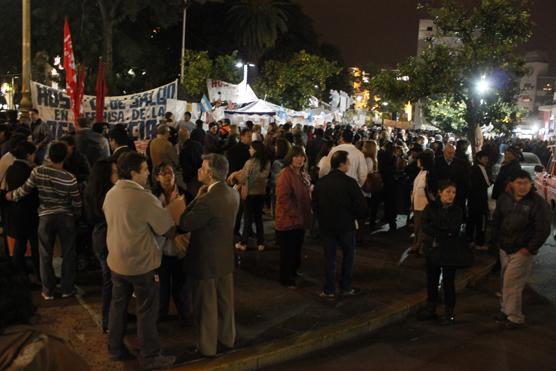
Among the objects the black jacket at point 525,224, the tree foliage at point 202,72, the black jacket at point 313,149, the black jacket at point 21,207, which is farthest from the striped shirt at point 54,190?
the tree foliage at point 202,72

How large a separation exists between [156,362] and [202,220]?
4.29ft

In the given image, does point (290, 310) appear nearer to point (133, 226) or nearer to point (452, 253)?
point (452, 253)

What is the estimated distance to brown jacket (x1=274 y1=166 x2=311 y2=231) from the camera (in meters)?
7.82

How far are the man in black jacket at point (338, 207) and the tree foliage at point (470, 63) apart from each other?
6965mm

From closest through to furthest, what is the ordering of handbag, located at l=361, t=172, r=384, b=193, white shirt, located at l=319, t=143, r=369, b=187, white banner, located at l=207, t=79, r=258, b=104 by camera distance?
white shirt, located at l=319, t=143, r=369, b=187 → handbag, located at l=361, t=172, r=384, b=193 → white banner, located at l=207, t=79, r=258, b=104

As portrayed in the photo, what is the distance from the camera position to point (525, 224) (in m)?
6.86

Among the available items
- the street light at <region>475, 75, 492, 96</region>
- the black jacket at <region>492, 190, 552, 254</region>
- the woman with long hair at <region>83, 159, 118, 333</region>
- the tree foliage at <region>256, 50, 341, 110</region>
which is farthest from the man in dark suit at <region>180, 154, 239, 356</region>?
the tree foliage at <region>256, 50, 341, 110</region>

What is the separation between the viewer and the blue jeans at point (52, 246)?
22.3ft

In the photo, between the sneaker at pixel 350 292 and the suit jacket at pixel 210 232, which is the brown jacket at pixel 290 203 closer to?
the sneaker at pixel 350 292

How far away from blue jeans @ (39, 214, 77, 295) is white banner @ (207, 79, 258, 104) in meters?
17.2

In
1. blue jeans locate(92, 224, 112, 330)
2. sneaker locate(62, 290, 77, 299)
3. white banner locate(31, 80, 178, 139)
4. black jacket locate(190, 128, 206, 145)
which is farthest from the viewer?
black jacket locate(190, 128, 206, 145)

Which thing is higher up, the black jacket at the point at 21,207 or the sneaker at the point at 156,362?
the black jacket at the point at 21,207

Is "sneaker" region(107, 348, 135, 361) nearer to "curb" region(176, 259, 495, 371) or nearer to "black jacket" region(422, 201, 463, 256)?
"curb" region(176, 259, 495, 371)

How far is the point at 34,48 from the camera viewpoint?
136 ft
